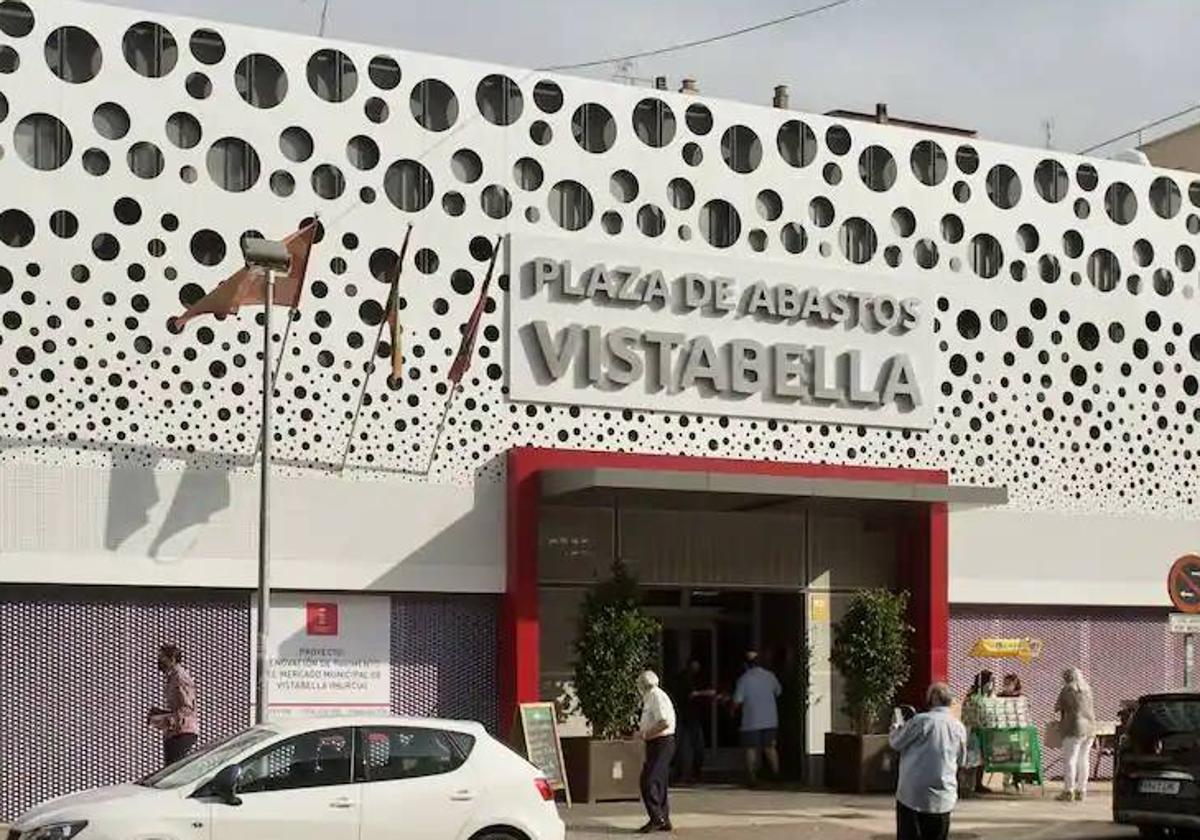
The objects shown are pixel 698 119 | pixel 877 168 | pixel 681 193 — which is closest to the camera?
pixel 681 193

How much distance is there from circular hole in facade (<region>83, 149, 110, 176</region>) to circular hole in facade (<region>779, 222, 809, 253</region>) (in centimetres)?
825

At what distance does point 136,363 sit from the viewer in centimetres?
2009

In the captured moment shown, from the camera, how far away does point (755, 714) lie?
23.4m

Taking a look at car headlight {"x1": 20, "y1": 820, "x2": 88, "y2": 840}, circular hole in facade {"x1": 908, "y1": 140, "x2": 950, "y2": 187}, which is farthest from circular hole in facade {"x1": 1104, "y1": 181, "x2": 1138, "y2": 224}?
car headlight {"x1": 20, "y1": 820, "x2": 88, "y2": 840}

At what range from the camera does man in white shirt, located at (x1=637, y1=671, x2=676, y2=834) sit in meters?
18.3

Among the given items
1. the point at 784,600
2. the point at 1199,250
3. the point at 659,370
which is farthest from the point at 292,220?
the point at 1199,250

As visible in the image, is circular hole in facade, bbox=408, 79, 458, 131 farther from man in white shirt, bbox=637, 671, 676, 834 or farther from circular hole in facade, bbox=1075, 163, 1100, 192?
circular hole in facade, bbox=1075, 163, 1100, 192

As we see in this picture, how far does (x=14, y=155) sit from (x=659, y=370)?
25.0ft

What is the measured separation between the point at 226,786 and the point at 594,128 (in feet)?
38.2

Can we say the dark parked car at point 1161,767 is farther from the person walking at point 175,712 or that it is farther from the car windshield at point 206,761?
the person walking at point 175,712

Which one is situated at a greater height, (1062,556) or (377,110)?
(377,110)

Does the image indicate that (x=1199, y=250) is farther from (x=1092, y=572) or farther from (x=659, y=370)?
(x=659, y=370)

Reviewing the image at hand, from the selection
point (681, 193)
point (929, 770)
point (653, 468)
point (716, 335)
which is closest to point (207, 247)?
point (653, 468)

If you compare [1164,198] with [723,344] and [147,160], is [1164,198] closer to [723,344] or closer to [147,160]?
[723,344]
